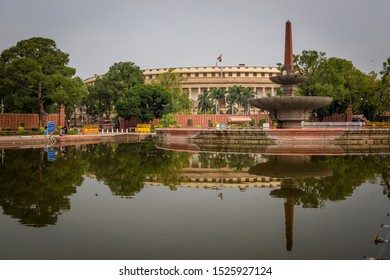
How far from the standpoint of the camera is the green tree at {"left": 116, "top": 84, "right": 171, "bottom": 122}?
183ft

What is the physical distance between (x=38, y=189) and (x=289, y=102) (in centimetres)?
1902

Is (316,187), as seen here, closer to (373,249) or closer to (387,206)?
(387,206)

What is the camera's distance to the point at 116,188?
10.4 meters

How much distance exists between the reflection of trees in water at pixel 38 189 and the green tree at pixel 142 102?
40.4 m

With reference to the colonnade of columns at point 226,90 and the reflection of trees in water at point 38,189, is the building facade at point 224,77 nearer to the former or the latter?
the colonnade of columns at point 226,90

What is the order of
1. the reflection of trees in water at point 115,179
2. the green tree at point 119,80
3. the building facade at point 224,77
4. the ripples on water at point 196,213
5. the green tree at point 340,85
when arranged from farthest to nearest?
the building facade at point 224,77 < the green tree at point 119,80 < the green tree at point 340,85 < the reflection of trees in water at point 115,179 < the ripples on water at point 196,213

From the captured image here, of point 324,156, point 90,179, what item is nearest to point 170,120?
point 324,156

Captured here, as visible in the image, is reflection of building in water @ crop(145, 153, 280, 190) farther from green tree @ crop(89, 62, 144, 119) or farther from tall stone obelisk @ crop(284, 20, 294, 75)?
green tree @ crop(89, 62, 144, 119)

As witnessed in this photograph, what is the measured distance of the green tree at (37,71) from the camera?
38.7 metres

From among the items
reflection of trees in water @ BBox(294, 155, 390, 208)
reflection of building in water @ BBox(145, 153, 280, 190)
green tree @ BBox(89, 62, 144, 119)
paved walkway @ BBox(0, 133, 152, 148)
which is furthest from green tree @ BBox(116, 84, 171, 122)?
reflection of trees in water @ BBox(294, 155, 390, 208)

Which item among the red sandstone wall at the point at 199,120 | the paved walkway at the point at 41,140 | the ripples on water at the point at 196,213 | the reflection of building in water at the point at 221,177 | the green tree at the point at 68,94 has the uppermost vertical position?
the green tree at the point at 68,94

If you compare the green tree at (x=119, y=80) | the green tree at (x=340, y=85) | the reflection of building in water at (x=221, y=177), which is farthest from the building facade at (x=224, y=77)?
the reflection of building in water at (x=221, y=177)

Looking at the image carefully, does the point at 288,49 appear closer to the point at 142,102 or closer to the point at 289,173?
the point at 289,173

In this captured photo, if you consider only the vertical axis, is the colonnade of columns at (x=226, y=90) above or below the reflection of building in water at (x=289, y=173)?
above
